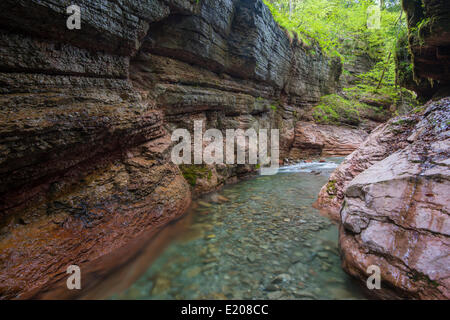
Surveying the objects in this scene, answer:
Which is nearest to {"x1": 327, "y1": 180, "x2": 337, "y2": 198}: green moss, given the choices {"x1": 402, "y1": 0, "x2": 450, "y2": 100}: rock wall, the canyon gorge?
the canyon gorge

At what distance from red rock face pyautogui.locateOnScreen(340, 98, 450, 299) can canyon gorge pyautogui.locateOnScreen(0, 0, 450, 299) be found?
0.03 ft

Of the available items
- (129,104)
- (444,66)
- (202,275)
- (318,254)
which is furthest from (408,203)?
(129,104)

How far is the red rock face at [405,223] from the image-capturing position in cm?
187

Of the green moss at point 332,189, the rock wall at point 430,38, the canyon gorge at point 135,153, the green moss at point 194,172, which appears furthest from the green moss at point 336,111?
the green moss at point 194,172

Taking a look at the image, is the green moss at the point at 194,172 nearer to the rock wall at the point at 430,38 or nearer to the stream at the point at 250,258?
the stream at the point at 250,258

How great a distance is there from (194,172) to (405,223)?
177 inches

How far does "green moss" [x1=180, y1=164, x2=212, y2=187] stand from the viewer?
5484mm

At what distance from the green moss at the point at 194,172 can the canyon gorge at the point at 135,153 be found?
59mm

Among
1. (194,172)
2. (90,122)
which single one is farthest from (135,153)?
(194,172)

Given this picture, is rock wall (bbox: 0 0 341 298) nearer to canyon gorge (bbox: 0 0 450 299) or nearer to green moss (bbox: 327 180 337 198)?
canyon gorge (bbox: 0 0 450 299)

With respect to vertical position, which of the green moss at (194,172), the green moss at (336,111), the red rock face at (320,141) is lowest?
the green moss at (194,172)

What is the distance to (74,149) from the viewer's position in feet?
9.95

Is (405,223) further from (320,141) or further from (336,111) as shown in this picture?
(336,111)

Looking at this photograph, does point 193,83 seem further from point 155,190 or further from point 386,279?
point 386,279
